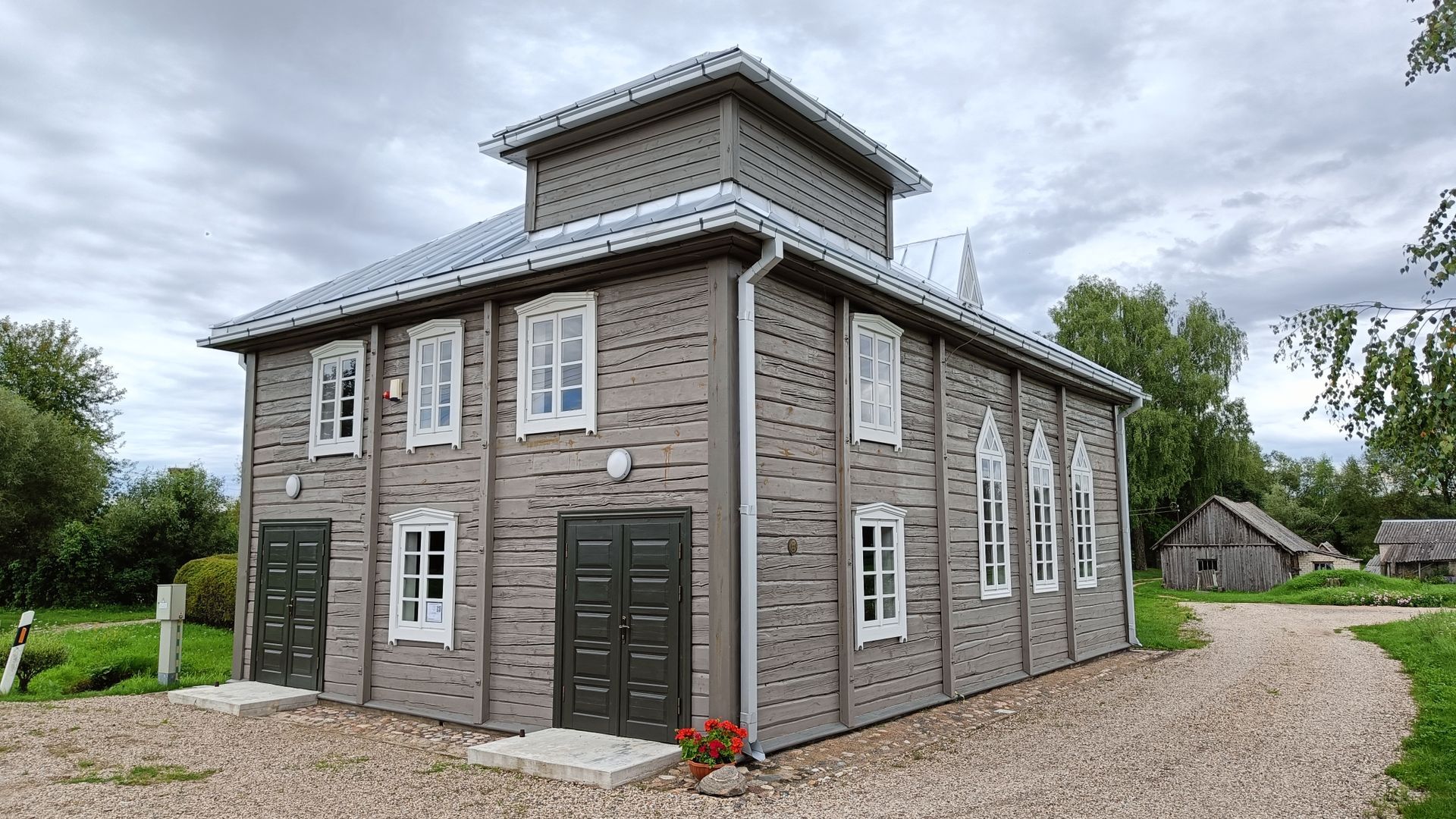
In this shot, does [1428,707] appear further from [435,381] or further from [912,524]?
[435,381]

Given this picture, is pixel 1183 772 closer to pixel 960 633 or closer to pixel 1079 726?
pixel 1079 726


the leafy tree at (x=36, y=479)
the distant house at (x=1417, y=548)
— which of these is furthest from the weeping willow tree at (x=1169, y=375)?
the leafy tree at (x=36, y=479)

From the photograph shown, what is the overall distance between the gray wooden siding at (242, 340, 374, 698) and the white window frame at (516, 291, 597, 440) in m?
2.41

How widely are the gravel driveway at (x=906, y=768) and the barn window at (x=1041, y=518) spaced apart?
2.15m

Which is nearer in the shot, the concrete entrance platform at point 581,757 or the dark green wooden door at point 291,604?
the concrete entrance platform at point 581,757

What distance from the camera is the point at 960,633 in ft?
36.2

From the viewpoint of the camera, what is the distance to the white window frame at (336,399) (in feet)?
35.7

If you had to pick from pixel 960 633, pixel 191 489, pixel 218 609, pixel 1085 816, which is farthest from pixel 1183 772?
pixel 191 489

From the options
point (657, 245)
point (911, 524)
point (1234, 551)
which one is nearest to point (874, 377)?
point (911, 524)

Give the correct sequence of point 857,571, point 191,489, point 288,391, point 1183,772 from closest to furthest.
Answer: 1. point 1183,772
2. point 857,571
3. point 288,391
4. point 191,489

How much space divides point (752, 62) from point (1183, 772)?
734 centimetres

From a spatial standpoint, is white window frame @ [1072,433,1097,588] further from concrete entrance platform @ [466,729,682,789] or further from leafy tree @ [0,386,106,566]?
leafy tree @ [0,386,106,566]

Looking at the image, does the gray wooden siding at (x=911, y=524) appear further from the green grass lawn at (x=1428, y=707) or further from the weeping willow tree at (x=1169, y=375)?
the weeping willow tree at (x=1169, y=375)

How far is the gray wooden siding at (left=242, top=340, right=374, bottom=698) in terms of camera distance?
10.7m
